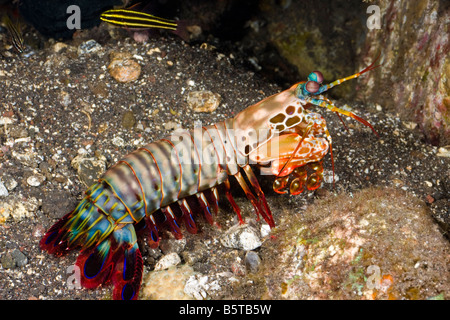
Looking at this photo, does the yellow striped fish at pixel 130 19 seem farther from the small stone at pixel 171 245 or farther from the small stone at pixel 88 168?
the small stone at pixel 171 245

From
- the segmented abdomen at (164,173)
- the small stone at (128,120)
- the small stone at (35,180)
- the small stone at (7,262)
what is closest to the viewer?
the small stone at (7,262)

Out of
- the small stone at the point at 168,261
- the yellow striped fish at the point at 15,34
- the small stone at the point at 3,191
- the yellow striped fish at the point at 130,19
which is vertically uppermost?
the yellow striped fish at the point at 130,19

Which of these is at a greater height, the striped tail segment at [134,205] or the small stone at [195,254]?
the striped tail segment at [134,205]

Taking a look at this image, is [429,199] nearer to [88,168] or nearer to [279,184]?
[279,184]

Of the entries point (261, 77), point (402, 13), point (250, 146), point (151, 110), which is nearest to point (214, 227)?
point (250, 146)

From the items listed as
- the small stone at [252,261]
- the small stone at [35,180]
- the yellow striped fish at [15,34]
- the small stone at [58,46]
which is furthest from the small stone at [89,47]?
the small stone at [252,261]

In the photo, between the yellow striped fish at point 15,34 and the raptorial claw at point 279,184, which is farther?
the yellow striped fish at point 15,34

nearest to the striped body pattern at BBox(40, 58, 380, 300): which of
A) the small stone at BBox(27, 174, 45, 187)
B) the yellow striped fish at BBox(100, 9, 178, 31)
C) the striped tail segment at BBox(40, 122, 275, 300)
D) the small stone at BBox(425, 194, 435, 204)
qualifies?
the striped tail segment at BBox(40, 122, 275, 300)
